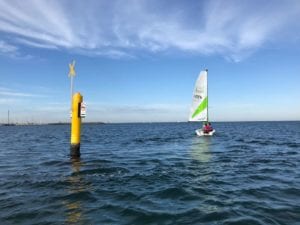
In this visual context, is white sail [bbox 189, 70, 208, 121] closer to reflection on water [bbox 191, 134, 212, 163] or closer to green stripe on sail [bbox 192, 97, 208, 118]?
green stripe on sail [bbox 192, 97, 208, 118]

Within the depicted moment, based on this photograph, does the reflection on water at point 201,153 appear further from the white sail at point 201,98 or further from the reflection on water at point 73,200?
the white sail at point 201,98

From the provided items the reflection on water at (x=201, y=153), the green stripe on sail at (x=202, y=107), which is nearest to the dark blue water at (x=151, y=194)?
the reflection on water at (x=201, y=153)

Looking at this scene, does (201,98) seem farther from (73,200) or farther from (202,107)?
(73,200)

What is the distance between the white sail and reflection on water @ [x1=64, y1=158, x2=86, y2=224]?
35.3 meters

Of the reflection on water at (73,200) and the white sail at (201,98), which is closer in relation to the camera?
the reflection on water at (73,200)

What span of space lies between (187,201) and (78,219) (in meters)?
3.64

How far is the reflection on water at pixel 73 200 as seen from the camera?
370 inches

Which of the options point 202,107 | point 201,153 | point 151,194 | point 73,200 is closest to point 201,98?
point 202,107

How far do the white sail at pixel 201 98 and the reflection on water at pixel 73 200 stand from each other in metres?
35.3

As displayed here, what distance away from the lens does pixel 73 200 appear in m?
11.4

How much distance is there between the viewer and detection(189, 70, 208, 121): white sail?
52219 mm

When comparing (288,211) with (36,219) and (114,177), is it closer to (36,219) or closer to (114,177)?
(36,219)

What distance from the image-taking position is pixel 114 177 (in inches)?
619

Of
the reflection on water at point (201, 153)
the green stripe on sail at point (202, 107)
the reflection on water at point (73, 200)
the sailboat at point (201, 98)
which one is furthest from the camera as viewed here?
the green stripe on sail at point (202, 107)
